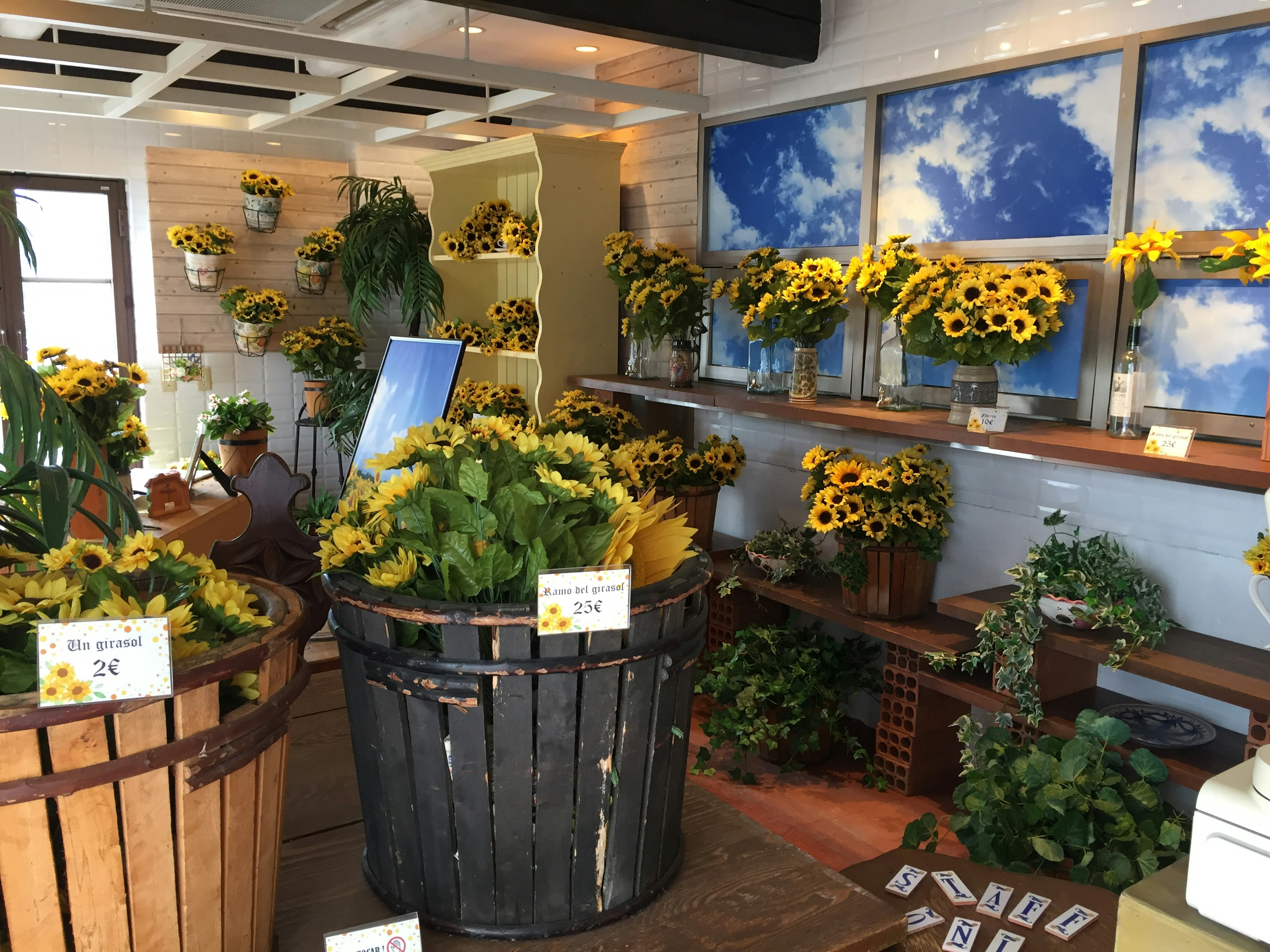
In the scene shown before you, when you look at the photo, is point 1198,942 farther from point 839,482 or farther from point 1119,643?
point 839,482

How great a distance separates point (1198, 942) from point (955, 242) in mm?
2405

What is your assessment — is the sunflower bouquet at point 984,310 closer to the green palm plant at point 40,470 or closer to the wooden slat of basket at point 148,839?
the green palm plant at point 40,470

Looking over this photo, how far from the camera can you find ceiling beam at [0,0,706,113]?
2.69 metres

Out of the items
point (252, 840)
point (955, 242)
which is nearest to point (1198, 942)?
point (252, 840)

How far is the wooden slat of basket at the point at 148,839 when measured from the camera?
0.93 meters

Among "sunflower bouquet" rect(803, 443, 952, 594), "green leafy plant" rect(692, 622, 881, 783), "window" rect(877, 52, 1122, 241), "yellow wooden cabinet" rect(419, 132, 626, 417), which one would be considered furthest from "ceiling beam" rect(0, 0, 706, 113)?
"green leafy plant" rect(692, 622, 881, 783)

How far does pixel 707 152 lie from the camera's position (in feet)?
13.2

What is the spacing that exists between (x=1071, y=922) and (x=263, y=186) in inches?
219

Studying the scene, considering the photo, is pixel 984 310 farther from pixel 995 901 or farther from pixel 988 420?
pixel 995 901

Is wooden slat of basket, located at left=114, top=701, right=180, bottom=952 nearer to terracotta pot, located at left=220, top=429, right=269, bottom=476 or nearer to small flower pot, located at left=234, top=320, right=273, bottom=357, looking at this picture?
terracotta pot, located at left=220, top=429, right=269, bottom=476

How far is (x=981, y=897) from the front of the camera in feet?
5.90

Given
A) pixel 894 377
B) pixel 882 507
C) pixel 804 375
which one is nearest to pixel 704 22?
pixel 804 375

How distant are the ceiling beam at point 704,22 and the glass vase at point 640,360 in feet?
4.02

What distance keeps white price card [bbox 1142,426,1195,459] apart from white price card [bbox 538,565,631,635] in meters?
1.65
